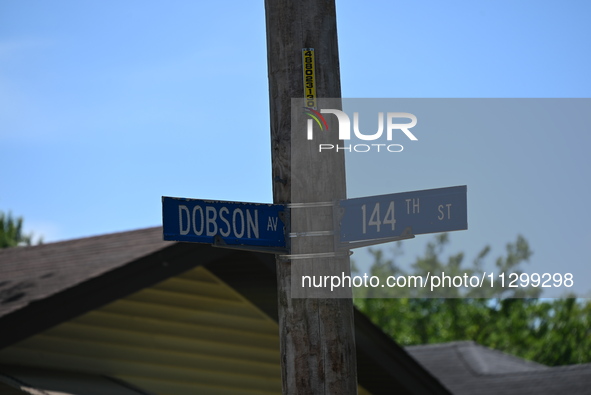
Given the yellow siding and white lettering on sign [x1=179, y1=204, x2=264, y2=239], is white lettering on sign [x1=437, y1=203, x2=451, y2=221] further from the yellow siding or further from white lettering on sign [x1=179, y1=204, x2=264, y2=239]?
the yellow siding

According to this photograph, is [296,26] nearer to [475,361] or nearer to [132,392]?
[132,392]

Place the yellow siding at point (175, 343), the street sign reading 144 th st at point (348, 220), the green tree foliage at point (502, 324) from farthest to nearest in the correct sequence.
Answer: the green tree foliage at point (502, 324), the yellow siding at point (175, 343), the street sign reading 144 th st at point (348, 220)

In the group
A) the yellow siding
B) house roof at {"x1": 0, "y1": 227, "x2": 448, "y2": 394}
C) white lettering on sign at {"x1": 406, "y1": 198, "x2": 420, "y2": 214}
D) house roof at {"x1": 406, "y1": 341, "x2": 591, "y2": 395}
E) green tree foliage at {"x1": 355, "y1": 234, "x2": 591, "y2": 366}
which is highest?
white lettering on sign at {"x1": 406, "y1": 198, "x2": 420, "y2": 214}

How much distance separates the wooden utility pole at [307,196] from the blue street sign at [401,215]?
0.10 meters

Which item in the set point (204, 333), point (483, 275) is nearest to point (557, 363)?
point (204, 333)

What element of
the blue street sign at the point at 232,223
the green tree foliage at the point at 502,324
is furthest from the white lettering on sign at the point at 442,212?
the green tree foliage at the point at 502,324

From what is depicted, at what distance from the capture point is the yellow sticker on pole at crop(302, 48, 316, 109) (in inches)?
192

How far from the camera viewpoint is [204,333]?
32.0 feet

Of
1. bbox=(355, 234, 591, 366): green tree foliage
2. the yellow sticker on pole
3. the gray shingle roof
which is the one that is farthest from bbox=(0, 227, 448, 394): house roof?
bbox=(355, 234, 591, 366): green tree foliage

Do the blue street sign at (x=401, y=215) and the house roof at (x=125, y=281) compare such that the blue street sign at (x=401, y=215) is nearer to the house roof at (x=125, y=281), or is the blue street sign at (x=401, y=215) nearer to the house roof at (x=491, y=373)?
the house roof at (x=125, y=281)

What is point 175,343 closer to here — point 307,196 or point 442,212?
point 307,196

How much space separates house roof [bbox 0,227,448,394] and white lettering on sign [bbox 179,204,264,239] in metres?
3.46

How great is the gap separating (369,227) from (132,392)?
449cm

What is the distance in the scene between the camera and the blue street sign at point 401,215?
479cm
